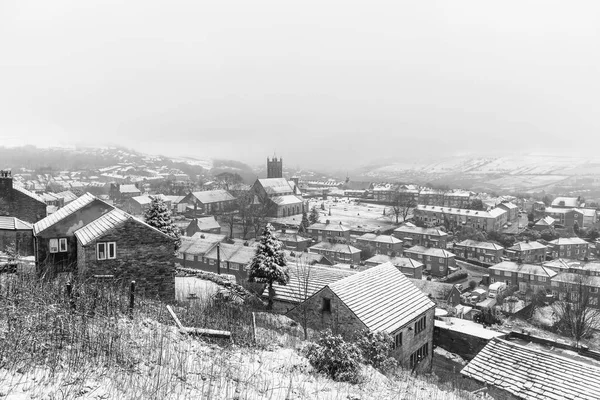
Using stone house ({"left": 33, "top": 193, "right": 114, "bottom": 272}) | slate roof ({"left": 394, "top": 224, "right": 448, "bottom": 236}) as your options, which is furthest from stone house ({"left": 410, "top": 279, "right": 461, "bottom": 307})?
stone house ({"left": 33, "top": 193, "right": 114, "bottom": 272})

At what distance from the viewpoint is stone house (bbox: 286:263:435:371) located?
18.0 meters

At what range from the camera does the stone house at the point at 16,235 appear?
25812 millimetres

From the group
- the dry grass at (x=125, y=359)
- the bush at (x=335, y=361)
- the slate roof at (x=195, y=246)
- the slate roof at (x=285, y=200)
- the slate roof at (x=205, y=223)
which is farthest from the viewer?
the slate roof at (x=285, y=200)

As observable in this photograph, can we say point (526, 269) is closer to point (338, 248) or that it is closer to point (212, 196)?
point (338, 248)

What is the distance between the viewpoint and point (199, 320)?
1243 cm

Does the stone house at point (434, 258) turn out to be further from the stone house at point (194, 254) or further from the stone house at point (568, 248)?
the stone house at point (194, 254)

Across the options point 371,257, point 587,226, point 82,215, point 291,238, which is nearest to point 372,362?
point 82,215

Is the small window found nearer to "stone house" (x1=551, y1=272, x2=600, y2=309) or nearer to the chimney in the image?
the chimney

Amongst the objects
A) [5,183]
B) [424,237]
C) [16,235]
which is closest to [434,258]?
[424,237]

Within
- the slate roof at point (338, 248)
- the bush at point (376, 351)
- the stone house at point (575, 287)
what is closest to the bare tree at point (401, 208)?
the slate roof at point (338, 248)

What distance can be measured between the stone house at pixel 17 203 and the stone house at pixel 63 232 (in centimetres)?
1040

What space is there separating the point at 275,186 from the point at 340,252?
52.4m

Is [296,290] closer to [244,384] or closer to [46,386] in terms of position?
[244,384]

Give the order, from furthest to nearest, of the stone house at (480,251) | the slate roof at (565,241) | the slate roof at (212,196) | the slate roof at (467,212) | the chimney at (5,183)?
the slate roof at (212,196) < the slate roof at (467,212) < the slate roof at (565,241) < the stone house at (480,251) < the chimney at (5,183)
